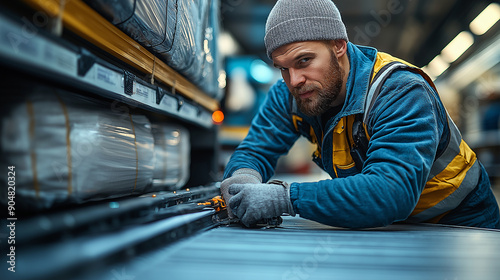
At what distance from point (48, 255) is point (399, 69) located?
1471 mm

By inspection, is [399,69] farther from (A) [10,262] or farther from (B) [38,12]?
(A) [10,262]

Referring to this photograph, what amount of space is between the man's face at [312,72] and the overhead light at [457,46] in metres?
6.57

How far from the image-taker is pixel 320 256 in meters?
1.11

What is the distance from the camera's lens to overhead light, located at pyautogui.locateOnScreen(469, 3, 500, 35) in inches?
236

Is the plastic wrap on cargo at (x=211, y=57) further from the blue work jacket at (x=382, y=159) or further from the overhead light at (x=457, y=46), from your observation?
the overhead light at (x=457, y=46)

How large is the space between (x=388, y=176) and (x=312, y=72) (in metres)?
0.61

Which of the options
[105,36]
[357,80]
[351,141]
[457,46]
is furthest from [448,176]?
[457,46]

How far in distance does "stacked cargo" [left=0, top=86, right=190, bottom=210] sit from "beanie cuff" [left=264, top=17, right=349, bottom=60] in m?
0.77

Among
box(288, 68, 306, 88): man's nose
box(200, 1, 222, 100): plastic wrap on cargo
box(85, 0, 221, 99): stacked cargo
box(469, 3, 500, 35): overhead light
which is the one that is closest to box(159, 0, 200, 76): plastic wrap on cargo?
box(85, 0, 221, 99): stacked cargo

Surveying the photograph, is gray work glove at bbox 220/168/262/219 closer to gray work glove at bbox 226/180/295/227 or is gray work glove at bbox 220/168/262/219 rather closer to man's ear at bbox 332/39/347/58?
gray work glove at bbox 226/180/295/227

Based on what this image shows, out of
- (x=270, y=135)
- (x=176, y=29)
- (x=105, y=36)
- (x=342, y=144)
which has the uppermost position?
(x=176, y=29)

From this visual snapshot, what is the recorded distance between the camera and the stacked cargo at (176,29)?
1.39 meters

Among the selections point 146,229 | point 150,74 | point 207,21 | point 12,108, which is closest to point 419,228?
point 146,229

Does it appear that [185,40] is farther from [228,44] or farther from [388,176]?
[228,44]
